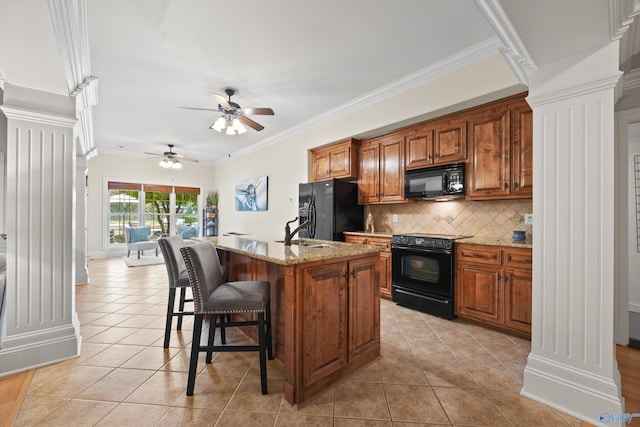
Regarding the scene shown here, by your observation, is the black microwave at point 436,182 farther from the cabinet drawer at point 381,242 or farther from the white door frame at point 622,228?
the white door frame at point 622,228

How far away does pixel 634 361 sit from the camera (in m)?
2.24

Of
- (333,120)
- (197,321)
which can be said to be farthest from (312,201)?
(197,321)

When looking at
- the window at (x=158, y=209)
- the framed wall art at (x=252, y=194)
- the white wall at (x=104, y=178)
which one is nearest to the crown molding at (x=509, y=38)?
the framed wall art at (x=252, y=194)

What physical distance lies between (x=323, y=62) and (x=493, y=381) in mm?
3189

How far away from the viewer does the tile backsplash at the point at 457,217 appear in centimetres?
313

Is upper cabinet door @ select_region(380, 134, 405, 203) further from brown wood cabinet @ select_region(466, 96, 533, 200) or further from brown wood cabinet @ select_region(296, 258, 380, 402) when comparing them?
brown wood cabinet @ select_region(296, 258, 380, 402)

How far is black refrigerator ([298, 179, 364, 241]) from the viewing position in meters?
4.21

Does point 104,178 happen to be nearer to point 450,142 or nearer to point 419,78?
point 419,78

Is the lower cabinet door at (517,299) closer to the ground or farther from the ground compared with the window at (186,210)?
closer to the ground

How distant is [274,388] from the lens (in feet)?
6.10

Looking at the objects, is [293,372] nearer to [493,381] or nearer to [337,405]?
[337,405]

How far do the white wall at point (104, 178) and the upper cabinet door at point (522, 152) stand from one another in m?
8.10

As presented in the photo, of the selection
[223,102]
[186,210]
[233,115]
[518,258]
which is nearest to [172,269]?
[223,102]

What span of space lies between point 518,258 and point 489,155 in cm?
109
